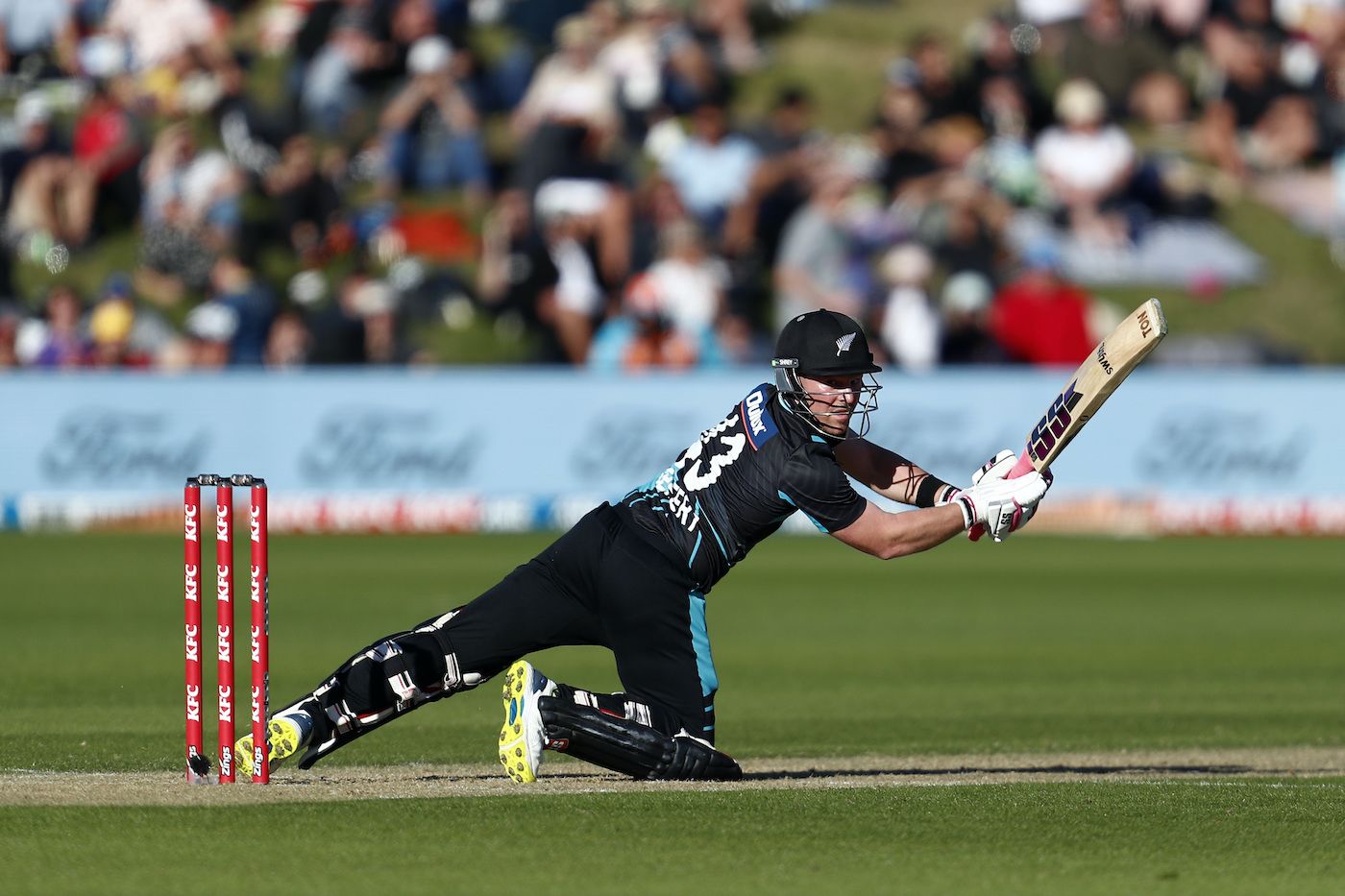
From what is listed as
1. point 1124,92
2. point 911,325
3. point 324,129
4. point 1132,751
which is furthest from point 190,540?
point 1124,92

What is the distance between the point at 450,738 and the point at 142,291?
12.9 metres

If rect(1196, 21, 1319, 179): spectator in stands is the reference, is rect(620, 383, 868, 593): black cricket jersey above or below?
below

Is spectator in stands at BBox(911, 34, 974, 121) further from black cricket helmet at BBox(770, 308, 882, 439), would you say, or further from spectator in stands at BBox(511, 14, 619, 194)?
black cricket helmet at BBox(770, 308, 882, 439)

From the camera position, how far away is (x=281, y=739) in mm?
6828

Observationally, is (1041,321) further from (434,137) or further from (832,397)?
(832,397)

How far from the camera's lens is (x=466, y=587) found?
1441 cm

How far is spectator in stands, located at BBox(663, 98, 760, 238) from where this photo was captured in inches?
834

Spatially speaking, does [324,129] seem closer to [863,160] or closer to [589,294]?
[589,294]

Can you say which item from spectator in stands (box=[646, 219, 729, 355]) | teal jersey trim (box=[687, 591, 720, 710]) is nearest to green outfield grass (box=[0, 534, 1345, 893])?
teal jersey trim (box=[687, 591, 720, 710])

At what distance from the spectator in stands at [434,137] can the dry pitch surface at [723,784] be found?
1433 cm

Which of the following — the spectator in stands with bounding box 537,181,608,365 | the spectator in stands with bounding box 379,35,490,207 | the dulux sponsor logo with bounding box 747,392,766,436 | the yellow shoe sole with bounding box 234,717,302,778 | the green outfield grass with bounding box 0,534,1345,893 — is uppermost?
the spectator in stands with bounding box 379,35,490,207

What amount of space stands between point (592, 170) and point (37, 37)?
263 inches

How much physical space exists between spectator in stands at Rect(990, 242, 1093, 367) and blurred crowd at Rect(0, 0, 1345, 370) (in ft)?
0.11

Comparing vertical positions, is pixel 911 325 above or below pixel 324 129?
below
